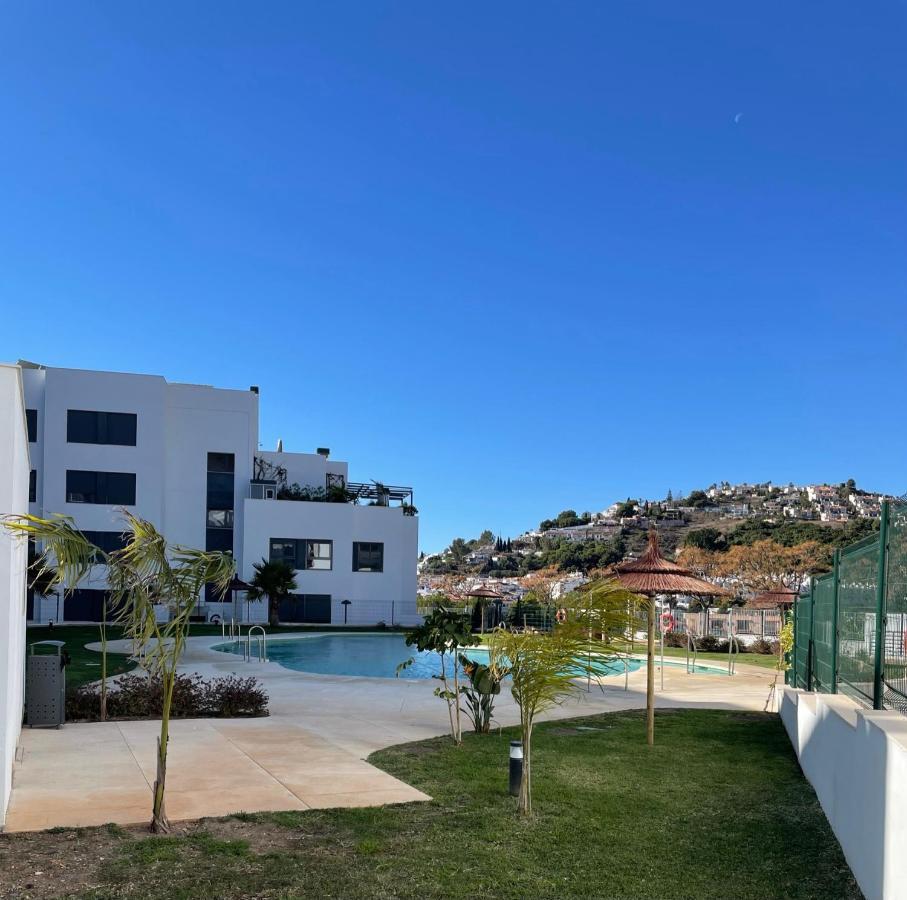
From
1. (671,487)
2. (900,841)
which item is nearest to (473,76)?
(900,841)

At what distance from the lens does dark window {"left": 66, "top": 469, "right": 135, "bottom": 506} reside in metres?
38.3

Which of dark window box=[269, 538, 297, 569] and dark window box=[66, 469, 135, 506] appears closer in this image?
dark window box=[66, 469, 135, 506]

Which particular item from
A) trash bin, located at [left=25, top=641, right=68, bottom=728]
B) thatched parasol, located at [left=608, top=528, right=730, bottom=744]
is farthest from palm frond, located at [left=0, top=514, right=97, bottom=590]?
thatched parasol, located at [left=608, top=528, right=730, bottom=744]

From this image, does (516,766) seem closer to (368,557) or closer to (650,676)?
(650,676)

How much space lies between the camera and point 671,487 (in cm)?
13425

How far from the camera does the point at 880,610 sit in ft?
20.6

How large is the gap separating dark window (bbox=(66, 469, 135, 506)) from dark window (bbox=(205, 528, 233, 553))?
373cm

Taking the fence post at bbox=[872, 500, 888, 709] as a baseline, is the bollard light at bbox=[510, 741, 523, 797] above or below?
below

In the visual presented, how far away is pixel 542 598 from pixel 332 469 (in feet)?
128

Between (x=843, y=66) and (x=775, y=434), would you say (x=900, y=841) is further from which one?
(x=775, y=434)

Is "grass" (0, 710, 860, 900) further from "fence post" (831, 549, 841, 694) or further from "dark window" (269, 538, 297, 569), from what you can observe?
"dark window" (269, 538, 297, 569)

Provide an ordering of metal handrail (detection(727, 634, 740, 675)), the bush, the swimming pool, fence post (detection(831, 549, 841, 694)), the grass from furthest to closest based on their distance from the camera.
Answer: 1. the swimming pool
2. metal handrail (detection(727, 634, 740, 675))
3. the bush
4. fence post (detection(831, 549, 841, 694))
5. the grass

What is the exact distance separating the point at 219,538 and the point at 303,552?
390cm

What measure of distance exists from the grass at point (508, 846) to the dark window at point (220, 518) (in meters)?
33.1
